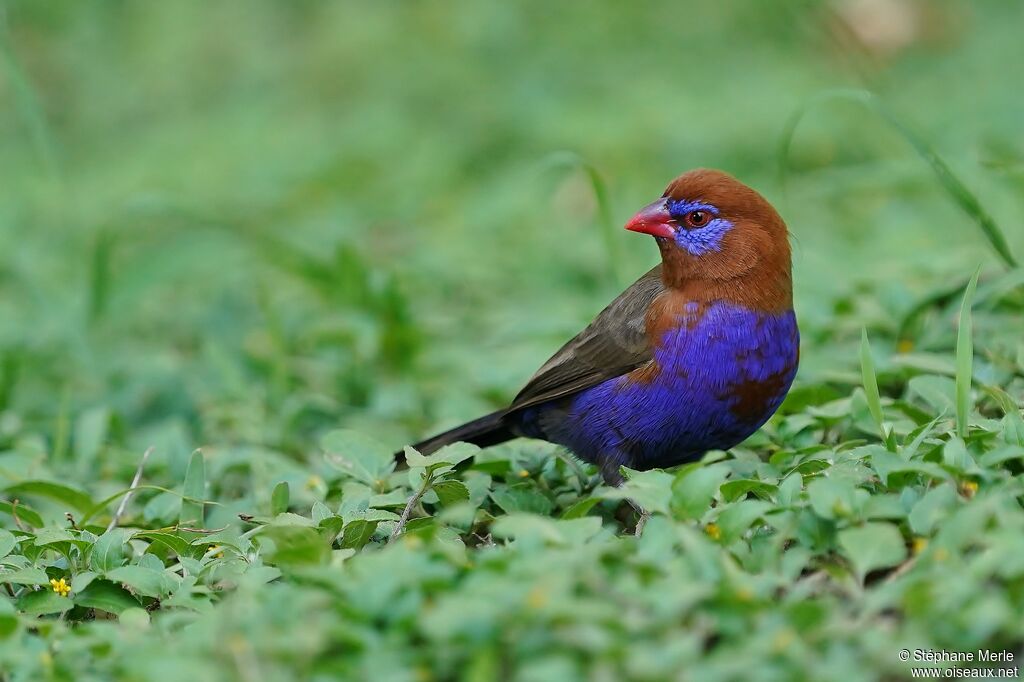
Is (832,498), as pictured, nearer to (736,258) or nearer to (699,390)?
(699,390)

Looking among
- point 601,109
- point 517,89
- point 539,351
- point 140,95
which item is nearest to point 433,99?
point 517,89

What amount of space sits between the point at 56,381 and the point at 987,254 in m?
3.85

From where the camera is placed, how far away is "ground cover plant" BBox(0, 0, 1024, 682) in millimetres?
2488

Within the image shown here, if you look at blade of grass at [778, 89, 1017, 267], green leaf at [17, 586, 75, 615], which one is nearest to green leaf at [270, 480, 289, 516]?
green leaf at [17, 586, 75, 615]

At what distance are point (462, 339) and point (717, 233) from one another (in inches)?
92.5

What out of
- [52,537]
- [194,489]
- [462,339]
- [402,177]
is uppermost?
[52,537]

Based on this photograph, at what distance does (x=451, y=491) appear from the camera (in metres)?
3.54

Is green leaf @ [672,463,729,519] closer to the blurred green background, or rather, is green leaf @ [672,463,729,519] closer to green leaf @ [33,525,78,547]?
green leaf @ [33,525,78,547]

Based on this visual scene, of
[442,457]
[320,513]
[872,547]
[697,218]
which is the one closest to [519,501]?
[442,457]

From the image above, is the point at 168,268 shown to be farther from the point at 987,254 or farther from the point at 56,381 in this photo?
the point at 987,254

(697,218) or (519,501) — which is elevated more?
(697,218)

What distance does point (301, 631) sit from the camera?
7.89 feet

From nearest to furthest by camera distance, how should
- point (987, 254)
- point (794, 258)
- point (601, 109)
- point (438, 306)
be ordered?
point (987, 254) < point (794, 258) < point (438, 306) < point (601, 109)

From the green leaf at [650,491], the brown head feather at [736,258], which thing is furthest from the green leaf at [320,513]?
the brown head feather at [736,258]
